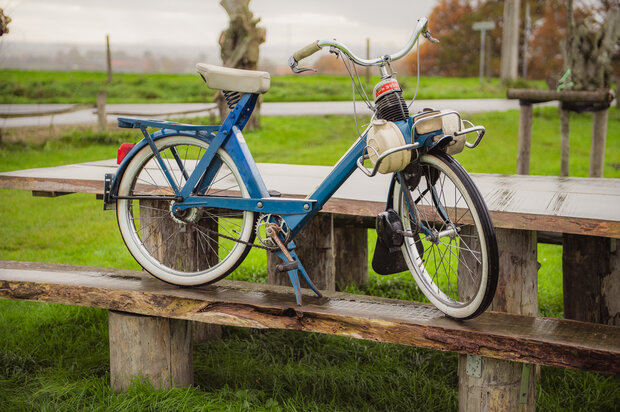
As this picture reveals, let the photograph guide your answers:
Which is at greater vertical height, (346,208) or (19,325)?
(346,208)

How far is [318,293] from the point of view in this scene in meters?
3.11

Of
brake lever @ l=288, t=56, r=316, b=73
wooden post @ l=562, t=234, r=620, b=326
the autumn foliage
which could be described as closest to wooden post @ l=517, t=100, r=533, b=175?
wooden post @ l=562, t=234, r=620, b=326

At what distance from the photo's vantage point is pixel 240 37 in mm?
9820

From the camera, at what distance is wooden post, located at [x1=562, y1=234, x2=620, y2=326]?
357 cm

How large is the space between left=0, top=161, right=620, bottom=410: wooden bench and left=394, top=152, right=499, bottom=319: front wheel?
0.16 meters

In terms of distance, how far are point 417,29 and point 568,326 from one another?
1.29 metres

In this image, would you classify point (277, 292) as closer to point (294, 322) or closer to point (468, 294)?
point (294, 322)

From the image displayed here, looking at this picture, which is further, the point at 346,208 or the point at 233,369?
the point at 233,369

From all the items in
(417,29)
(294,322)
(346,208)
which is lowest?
(294,322)

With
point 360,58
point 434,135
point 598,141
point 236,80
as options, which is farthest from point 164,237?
point 598,141

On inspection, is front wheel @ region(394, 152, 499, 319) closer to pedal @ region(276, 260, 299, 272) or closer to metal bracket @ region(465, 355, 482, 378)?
metal bracket @ region(465, 355, 482, 378)

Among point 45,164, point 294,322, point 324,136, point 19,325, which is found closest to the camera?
point 294,322

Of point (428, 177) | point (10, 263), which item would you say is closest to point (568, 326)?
point (428, 177)

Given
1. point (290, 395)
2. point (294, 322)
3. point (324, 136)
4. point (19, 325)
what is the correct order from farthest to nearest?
point (324, 136)
point (19, 325)
point (290, 395)
point (294, 322)
